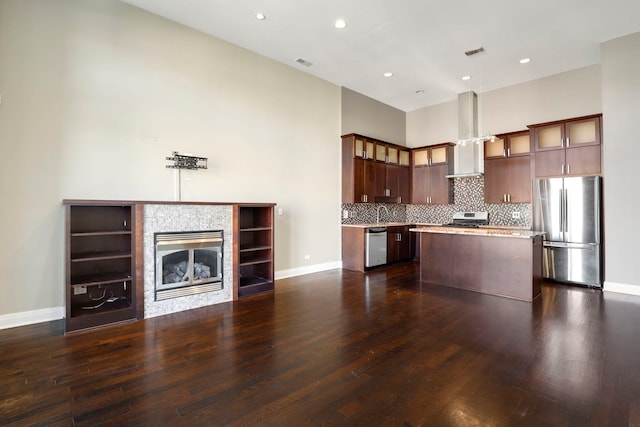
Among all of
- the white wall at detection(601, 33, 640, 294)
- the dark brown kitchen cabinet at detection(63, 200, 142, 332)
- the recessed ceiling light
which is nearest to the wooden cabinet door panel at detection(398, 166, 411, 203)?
the white wall at detection(601, 33, 640, 294)

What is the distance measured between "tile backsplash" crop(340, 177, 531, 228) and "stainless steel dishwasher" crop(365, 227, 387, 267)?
64 centimetres

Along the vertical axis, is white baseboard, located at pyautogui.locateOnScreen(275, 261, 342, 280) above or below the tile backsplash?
below

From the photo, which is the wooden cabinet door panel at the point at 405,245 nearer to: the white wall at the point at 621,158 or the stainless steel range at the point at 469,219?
the stainless steel range at the point at 469,219

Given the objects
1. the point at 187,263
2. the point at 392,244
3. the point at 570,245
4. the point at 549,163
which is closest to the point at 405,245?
the point at 392,244

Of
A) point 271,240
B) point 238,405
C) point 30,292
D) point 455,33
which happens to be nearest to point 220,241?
point 271,240

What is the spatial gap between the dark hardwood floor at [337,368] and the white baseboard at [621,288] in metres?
0.87

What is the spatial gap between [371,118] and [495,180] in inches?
117

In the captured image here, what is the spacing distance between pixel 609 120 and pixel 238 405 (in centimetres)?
614

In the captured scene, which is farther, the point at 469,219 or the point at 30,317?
the point at 469,219

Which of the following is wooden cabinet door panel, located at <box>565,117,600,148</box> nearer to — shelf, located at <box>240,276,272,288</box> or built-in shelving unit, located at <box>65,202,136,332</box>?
shelf, located at <box>240,276,272,288</box>

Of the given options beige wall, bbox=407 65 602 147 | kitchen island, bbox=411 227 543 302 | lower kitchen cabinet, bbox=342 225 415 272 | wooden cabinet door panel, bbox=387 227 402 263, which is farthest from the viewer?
wooden cabinet door panel, bbox=387 227 402 263

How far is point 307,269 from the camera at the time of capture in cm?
572

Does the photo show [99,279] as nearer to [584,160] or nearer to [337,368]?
[337,368]

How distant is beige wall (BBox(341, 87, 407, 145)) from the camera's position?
652 centimetres
